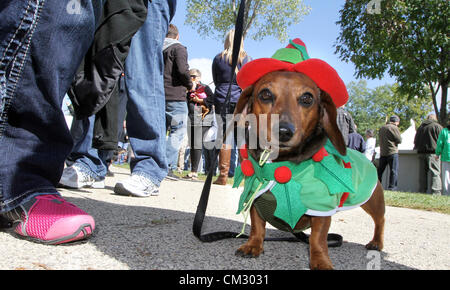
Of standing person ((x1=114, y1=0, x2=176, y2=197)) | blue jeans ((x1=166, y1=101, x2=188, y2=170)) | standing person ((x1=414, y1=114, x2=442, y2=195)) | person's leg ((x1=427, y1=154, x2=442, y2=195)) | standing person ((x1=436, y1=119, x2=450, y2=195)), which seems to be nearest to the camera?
standing person ((x1=114, y1=0, x2=176, y2=197))

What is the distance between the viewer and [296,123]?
5.05ft

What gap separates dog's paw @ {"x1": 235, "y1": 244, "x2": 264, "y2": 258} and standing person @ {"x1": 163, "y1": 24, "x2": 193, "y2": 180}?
12.6 feet

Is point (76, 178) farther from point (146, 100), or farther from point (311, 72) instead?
point (311, 72)

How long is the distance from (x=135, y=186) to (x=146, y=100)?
751mm

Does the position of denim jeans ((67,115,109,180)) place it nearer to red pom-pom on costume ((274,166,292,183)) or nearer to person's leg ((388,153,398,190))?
red pom-pom on costume ((274,166,292,183))

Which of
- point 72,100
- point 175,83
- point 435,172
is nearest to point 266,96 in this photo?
point 72,100

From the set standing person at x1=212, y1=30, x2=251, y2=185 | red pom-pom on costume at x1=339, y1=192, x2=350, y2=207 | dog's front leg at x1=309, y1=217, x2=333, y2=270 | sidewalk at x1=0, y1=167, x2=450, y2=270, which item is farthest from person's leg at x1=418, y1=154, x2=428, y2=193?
dog's front leg at x1=309, y1=217, x2=333, y2=270

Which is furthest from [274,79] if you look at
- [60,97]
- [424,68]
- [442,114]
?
[442,114]

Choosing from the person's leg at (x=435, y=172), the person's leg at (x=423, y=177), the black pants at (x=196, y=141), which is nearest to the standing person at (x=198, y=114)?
the black pants at (x=196, y=141)

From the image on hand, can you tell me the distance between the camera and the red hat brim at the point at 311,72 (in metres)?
1.63

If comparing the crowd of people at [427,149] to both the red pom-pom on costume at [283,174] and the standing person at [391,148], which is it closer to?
the standing person at [391,148]

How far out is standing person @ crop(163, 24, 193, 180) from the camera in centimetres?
502

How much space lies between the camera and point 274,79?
1.68 m

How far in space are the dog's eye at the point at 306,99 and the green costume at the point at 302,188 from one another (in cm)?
23
